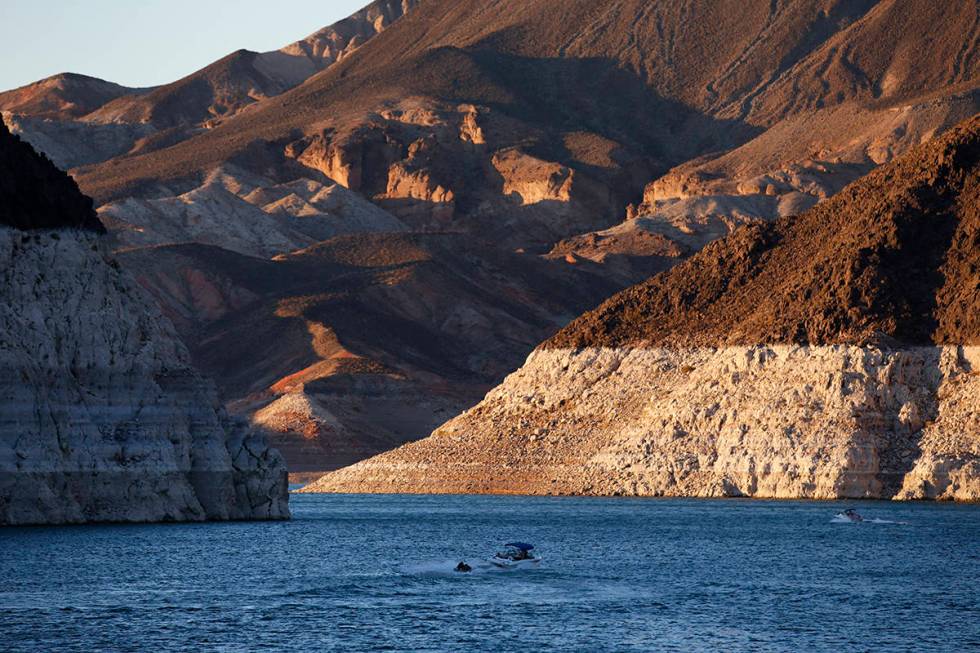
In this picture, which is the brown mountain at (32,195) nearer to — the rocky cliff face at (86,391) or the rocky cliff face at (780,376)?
the rocky cliff face at (86,391)

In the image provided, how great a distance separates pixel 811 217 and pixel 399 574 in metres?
64.7

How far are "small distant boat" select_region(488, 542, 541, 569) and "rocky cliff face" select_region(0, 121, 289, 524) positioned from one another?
16031mm

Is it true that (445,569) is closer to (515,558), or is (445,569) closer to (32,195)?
(515,558)

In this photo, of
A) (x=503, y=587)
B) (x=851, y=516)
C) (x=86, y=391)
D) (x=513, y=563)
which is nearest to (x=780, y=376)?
(x=851, y=516)

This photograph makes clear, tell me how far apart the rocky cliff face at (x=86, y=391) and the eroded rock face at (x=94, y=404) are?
0.05 metres

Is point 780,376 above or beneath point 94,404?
above

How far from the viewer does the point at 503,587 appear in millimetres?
69312

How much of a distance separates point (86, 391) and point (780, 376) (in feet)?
148

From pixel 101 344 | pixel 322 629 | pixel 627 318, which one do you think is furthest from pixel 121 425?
pixel 627 318

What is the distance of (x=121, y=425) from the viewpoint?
81875 mm

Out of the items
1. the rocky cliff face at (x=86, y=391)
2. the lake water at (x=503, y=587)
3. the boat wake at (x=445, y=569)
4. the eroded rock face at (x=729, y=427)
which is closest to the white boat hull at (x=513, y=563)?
the boat wake at (x=445, y=569)

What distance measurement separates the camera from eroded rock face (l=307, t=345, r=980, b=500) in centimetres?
10694

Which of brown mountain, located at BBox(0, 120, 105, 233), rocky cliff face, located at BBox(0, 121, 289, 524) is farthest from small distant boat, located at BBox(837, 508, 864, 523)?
brown mountain, located at BBox(0, 120, 105, 233)

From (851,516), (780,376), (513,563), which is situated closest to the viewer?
(513,563)
